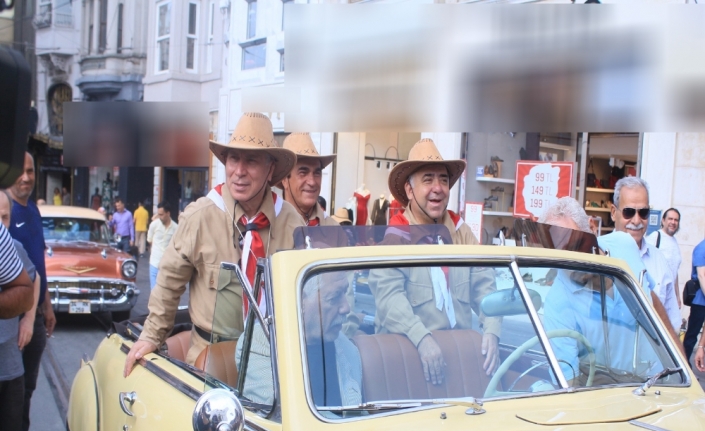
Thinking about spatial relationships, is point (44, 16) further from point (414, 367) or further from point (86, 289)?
Answer: point (414, 367)

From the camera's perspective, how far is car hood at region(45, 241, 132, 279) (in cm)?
924

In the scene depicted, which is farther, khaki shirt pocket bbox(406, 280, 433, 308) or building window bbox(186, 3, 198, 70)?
building window bbox(186, 3, 198, 70)

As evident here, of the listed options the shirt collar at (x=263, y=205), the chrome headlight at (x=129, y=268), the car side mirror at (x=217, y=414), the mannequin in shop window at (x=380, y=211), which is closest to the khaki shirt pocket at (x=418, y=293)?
the car side mirror at (x=217, y=414)

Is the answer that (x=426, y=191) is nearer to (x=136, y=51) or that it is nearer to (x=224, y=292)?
(x=224, y=292)

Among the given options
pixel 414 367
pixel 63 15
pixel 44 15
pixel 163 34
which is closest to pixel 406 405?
pixel 414 367

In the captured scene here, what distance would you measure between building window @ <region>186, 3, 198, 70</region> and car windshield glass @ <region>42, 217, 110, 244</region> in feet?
33.7

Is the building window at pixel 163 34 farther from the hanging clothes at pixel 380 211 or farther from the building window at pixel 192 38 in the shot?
the hanging clothes at pixel 380 211

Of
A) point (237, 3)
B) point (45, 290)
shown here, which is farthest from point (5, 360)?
point (237, 3)

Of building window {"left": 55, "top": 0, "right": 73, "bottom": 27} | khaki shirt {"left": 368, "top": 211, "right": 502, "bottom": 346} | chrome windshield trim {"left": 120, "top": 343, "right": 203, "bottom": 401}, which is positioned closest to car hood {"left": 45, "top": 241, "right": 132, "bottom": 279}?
chrome windshield trim {"left": 120, "top": 343, "right": 203, "bottom": 401}

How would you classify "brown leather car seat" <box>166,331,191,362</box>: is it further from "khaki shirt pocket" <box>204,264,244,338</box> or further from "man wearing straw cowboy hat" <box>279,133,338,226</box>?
"man wearing straw cowboy hat" <box>279,133,338,226</box>

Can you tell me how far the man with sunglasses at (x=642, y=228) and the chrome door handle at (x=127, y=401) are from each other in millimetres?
3074

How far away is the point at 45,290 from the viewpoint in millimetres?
4633

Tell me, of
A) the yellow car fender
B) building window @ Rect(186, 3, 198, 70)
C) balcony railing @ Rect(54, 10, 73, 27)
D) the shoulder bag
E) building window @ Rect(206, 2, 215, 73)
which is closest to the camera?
the yellow car fender

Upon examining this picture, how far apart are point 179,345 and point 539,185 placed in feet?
25.0
